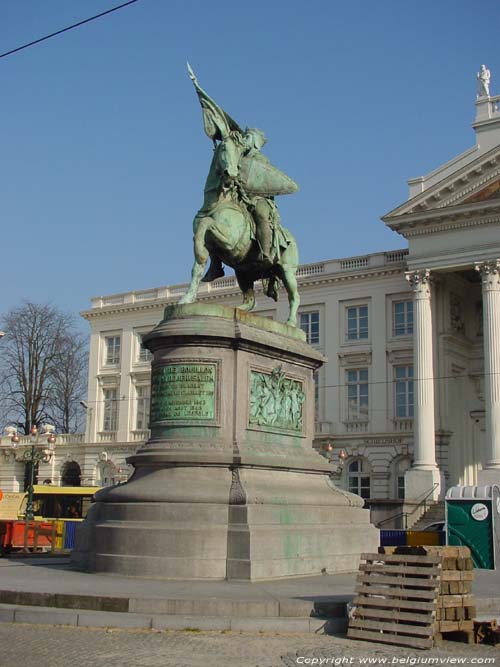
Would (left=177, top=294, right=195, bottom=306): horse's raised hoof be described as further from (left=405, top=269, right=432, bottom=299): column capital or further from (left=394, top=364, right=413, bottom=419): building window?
(left=394, top=364, right=413, bottom=419): building window

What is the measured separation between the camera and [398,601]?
8.74 metres

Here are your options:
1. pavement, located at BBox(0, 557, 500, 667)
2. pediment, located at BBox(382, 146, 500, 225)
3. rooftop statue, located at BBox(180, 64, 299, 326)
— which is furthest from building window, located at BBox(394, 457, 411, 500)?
pavement, located at BBox(0, 557, 500, 667)

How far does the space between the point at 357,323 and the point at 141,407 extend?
674 inches

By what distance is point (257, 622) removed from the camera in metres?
8.89

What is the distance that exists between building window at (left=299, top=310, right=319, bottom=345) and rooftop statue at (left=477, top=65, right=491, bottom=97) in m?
16.0

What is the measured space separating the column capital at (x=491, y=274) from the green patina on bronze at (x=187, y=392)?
34.0 metres

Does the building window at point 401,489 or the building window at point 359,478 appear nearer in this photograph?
the building window at point 401,489

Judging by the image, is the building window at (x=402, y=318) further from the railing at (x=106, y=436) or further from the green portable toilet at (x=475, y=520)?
the green portable toilet at (x=475, y=520)

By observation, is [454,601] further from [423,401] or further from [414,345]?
[414,345]

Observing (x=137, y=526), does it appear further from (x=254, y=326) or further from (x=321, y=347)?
(x=321, y=347)

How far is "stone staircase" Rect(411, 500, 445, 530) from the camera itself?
4278 centimetres

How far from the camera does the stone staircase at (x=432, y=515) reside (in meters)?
42.8

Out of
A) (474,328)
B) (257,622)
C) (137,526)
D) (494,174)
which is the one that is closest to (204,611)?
(257,622)

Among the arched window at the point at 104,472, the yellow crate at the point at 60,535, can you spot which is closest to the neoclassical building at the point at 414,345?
the arched window at the point at 104,472
